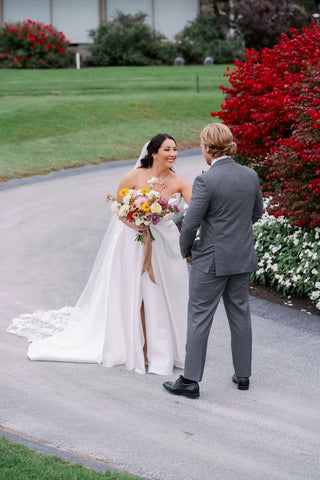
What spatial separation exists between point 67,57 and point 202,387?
30.5 m

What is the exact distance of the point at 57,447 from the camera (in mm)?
5004

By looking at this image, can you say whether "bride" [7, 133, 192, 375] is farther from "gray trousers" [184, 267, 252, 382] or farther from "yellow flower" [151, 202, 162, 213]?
"gray trousers" [184, 267, 252, 382]

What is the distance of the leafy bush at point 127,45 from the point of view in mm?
35531

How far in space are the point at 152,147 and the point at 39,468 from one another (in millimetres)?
3055

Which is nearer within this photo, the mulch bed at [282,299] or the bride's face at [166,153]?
the bride's face at [166,153]

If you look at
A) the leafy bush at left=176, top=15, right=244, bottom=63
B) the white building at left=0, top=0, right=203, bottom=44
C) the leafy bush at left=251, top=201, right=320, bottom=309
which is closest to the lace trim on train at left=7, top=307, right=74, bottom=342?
the leafy bush at left=251, top=201, right=320, bottom=309

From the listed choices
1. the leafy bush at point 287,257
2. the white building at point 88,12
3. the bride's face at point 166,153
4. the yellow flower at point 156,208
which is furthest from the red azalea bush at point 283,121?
the white building at point 88,12

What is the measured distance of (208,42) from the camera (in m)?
37.6

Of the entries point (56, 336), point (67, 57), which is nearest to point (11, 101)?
point (67, 57)

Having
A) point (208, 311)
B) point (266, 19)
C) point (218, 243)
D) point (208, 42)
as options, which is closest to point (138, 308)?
point (208, 311)

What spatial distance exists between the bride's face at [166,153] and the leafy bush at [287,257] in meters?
2.34

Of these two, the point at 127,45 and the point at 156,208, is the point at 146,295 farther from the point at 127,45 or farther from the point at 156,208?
the point at 127,45

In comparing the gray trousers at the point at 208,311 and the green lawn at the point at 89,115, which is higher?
the green lawn at the point at 89,115

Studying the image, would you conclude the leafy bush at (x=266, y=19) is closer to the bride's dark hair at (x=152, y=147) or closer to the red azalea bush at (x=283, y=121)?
the red azalea bush at (x=283, y=121)
